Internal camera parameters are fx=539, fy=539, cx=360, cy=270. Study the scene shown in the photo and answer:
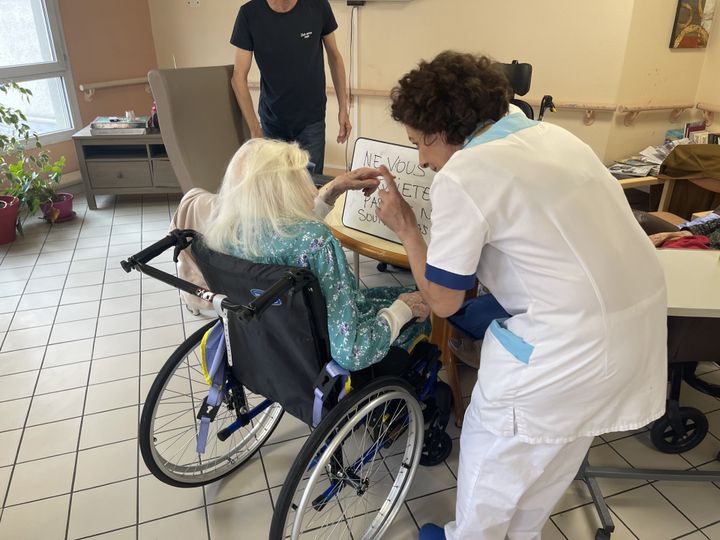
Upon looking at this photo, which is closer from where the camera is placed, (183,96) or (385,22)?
(183,96)

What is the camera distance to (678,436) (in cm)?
180

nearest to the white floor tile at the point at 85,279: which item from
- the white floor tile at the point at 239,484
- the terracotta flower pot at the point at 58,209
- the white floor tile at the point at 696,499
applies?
the terracotta flower pot at the point at 58,209

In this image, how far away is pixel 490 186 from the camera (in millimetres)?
992

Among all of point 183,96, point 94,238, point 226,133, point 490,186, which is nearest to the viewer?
point 490,186

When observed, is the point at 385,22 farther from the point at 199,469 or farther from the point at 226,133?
the point at 199,469

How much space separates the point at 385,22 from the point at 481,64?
10.2 feet

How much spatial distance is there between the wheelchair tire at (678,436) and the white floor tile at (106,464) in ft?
5.67

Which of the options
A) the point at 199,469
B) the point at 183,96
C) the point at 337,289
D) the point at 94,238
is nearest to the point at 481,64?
the point at 337,289

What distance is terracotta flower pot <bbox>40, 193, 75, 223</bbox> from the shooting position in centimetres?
364

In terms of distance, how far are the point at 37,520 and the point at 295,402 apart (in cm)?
91

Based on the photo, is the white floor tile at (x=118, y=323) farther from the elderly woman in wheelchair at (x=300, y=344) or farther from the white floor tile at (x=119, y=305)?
the elderly woman in wheelchair at (x=300, y=344)

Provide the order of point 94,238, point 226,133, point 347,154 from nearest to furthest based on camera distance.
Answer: point 226,133 → point 94,238 → point 347,154

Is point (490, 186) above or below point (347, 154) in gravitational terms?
above

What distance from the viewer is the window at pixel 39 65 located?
3896 millimetres
